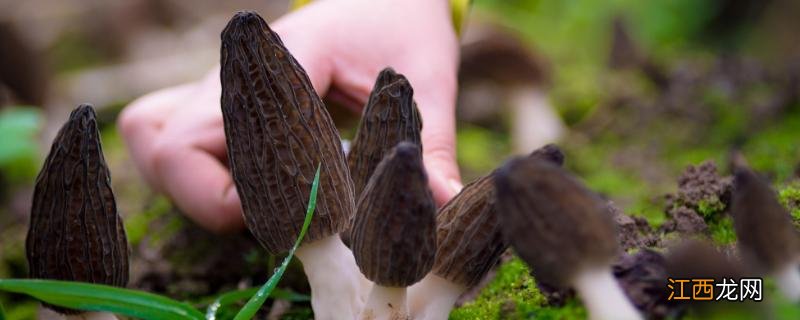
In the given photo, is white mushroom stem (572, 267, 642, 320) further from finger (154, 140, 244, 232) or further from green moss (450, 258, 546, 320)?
finger (154, 140, 244, 232)

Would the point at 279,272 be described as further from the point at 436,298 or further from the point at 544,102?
the point at 544,102

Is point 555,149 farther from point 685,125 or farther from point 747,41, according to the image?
point 747,41

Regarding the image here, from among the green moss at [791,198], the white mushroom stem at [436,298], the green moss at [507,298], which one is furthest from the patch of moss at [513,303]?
the green moss at [791,198]

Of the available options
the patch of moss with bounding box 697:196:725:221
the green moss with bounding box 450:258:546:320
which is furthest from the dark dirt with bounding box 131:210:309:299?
the patch of moss with bounding box 697:196:725:221

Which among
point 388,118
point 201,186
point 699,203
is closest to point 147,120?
point 201,186

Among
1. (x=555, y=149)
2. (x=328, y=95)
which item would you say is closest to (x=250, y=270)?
(x=328, y=95)

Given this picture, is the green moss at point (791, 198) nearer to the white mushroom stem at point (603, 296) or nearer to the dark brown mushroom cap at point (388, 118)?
the white mushroom stem at point (603, 296)
